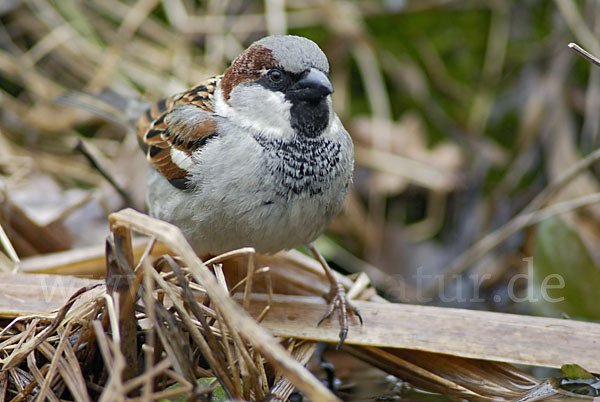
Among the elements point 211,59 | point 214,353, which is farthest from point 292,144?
point 211,59

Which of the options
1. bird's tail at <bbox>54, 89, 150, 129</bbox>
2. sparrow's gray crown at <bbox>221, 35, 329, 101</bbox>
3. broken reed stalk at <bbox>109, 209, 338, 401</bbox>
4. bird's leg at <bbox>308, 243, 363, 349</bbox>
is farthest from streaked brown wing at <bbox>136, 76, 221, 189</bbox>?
broken reed stalk at <bbox>109, 209, 338, 401</bbox>

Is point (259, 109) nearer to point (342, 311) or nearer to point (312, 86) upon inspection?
point (312, 86)

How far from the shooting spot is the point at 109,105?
3420 mm

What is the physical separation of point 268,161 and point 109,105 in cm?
145

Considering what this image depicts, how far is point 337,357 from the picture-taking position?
8.77 ft

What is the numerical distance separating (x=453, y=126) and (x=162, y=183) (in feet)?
7.34

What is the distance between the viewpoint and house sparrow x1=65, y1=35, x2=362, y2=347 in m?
2.29

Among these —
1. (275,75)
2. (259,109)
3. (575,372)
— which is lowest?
(575,372)

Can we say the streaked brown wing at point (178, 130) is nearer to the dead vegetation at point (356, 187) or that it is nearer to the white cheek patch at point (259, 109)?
the white cheek patch at point (259, 109)

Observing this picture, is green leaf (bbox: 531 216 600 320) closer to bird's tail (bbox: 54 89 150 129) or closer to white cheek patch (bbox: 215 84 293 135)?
white cheek patch (bbox: 215 84 293 135)

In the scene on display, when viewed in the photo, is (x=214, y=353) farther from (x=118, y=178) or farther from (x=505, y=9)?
(x=505, y=9)

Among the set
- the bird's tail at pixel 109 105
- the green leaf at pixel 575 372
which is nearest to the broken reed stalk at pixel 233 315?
the green leaf at pixel 575 372

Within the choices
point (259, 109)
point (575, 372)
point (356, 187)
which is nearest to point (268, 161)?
point (259, 109)

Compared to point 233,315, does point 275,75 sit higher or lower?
higher
